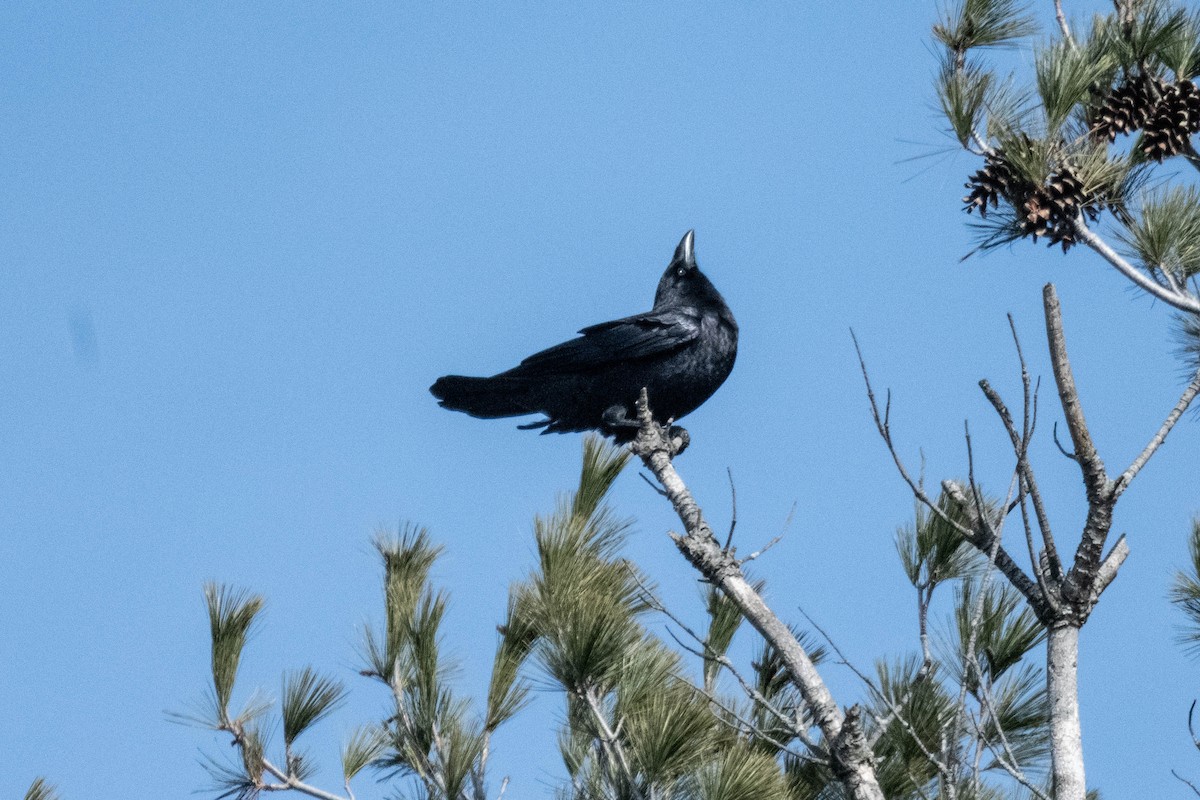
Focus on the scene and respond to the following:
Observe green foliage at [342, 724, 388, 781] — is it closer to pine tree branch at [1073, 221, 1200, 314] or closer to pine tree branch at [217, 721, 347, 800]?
pine tree branch at [217, 721, 347, 800]

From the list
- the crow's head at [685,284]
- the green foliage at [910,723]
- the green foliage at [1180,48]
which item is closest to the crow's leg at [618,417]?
the crow's head at [685,284]

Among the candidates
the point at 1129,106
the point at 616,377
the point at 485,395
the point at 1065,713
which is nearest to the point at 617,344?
the point at 616,377

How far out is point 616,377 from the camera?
5820 mm

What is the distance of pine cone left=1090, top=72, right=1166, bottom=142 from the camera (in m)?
5.22

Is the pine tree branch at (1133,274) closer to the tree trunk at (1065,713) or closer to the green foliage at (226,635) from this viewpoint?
the tree trunk at (1065,713)

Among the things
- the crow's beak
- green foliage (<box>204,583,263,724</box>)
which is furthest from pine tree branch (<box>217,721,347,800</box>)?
the crow's beak

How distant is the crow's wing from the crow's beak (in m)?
0.73

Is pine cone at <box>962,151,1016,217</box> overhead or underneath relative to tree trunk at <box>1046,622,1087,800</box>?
overhead

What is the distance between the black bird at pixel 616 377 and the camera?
5.82 m

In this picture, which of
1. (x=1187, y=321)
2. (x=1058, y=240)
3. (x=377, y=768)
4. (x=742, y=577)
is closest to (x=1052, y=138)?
(x=1058, y=240)

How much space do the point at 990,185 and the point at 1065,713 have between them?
6.35ft

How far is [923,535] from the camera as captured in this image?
185 inches

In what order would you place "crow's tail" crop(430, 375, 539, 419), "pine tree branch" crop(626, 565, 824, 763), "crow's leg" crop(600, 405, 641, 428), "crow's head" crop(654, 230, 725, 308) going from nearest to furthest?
"pine tree branch" crop(626, 565, 824, 763) → "crow's leg" crop(600, 405, 641, 428) → "crow's tail" crop(430, 375, 539, 419) → "crow's head" crop(654, 230, 725, 308)

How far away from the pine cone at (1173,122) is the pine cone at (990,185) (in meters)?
0.58
